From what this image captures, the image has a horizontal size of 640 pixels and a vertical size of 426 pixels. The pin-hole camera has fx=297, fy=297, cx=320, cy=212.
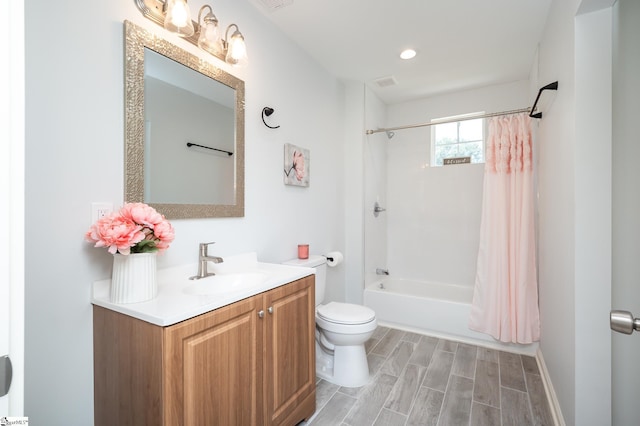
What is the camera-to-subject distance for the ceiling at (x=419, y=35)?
75.5 inches

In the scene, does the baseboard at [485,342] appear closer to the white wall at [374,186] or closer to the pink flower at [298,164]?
the white wall at [374,186]

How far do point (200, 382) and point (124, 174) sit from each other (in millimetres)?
902

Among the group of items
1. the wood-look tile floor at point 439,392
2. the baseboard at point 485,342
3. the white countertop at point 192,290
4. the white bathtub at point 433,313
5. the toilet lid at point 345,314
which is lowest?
the wood-look tile floor at point 439,392

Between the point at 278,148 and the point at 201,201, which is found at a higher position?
the point at 278,148

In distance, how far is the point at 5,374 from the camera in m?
0.50

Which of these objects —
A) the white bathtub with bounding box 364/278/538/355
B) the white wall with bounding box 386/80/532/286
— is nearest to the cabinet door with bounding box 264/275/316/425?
the white bathtub with bounding box 364/278/538/355

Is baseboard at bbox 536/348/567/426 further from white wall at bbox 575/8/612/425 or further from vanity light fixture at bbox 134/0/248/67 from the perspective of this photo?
vanity light fixture at bbox 134/0/248/67

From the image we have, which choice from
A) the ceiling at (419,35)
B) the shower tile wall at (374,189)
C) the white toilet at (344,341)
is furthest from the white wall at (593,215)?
the shower tile wall at (374,189)

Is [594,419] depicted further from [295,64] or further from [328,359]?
[295,64]

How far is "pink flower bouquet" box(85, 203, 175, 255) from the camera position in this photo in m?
1.05

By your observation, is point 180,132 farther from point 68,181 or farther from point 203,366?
point 203,366

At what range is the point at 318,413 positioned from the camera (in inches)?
68.4

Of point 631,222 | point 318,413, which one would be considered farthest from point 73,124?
point 631,222

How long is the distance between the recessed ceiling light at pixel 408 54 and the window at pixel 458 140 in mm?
969
